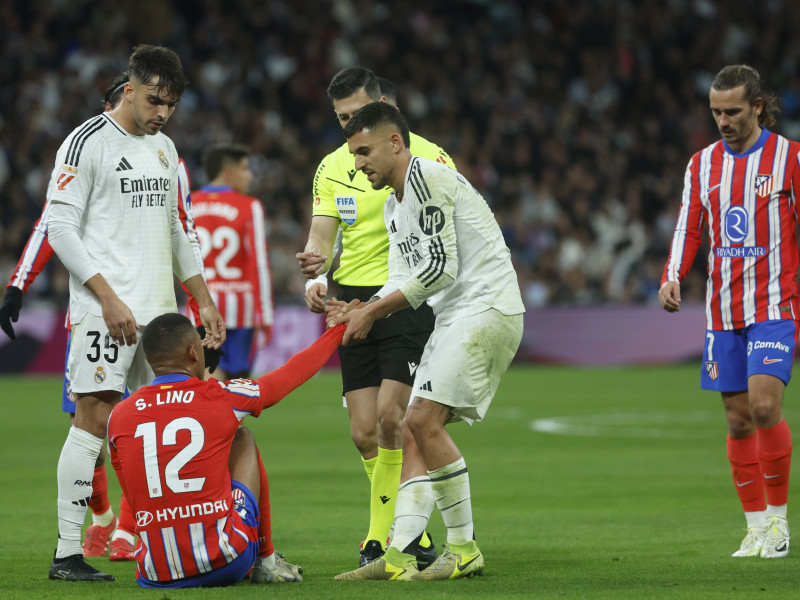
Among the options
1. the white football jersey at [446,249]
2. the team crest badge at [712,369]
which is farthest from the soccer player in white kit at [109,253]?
the team crest badge at [712,369]

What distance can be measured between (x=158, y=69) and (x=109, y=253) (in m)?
0.90

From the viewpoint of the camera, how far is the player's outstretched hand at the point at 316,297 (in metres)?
6.44

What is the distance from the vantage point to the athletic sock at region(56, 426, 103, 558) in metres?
5.78

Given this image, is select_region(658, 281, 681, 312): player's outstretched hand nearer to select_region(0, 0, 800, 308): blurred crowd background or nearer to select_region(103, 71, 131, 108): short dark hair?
select_region(103, 71, 131, 108): short dark hair

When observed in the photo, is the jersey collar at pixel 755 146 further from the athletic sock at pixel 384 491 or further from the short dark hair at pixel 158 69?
the short dark hair at pixel 158 69

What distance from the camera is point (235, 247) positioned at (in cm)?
1059

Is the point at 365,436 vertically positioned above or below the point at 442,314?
below

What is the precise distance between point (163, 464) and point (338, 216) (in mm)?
2355

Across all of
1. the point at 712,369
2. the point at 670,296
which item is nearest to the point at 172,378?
the point at 670,296

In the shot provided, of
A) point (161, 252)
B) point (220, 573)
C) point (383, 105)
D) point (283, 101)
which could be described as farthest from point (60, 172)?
point (283, 101)

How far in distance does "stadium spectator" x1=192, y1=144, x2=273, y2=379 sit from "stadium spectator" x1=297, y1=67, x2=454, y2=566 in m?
3.31

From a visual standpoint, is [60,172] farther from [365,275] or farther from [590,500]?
[590,500]

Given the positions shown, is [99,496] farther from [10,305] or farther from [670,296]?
[670,296]

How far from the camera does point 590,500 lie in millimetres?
8812
